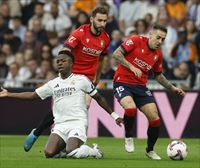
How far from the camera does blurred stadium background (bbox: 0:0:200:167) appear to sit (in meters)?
19.4

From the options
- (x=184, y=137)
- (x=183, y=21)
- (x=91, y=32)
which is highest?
(x=91, y=32)

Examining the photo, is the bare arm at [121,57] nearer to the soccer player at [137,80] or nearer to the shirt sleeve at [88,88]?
the soccer player at [137,80]

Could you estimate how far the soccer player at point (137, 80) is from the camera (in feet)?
44.8

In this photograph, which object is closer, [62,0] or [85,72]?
[85,72]

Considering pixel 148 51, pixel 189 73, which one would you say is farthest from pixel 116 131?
pixel 148 51

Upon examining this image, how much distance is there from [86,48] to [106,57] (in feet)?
20.4

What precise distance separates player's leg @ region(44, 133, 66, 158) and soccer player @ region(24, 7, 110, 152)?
1.25m

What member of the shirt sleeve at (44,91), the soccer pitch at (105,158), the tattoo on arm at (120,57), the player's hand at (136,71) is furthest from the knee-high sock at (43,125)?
the player's hand at (136,71)

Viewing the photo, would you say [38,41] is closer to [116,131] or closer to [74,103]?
[116,131]

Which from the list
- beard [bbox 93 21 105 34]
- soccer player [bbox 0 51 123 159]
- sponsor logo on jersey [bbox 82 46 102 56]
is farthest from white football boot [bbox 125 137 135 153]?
beard [bbox 93 21 105 34]

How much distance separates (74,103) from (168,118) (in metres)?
6.73

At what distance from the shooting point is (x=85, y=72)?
579 inches

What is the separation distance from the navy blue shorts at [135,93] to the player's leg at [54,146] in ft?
4.91

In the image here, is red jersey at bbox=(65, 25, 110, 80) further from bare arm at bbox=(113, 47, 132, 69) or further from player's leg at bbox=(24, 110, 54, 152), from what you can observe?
player's leg at bbox=(24, 110, 54, 152)
